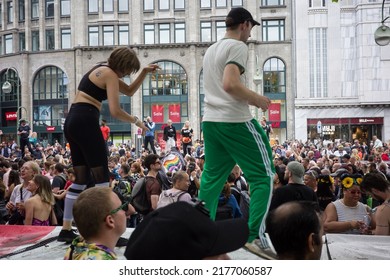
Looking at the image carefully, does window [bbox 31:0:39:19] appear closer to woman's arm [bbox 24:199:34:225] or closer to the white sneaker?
woman's arm [bbox 24:199:34:225]

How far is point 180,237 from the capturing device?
1.63 m

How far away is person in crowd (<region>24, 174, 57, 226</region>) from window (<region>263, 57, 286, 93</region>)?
107 feet

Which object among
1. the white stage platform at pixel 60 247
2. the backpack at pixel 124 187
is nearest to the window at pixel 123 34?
the backpack at pixel 124 187

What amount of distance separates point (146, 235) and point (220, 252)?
27cm

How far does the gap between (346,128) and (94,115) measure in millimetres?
39511

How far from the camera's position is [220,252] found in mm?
1762

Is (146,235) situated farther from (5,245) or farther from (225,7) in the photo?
(225,7)

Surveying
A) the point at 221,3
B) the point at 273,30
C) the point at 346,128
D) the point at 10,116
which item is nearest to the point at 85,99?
the point at 221,3

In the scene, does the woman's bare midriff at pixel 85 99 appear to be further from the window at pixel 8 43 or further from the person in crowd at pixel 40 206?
the window at pixel 8 43

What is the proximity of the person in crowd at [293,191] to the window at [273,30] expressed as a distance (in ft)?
97.1

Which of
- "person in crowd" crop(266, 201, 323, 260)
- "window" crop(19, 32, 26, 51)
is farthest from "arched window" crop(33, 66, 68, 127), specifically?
"person in crowd" crop(266, 201, 323, 260)

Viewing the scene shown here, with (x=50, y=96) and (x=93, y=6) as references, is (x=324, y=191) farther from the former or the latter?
(x=50, y=96)

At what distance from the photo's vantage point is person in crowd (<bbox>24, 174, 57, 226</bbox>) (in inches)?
217

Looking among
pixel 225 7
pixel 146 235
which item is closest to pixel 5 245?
pixel 146 235
